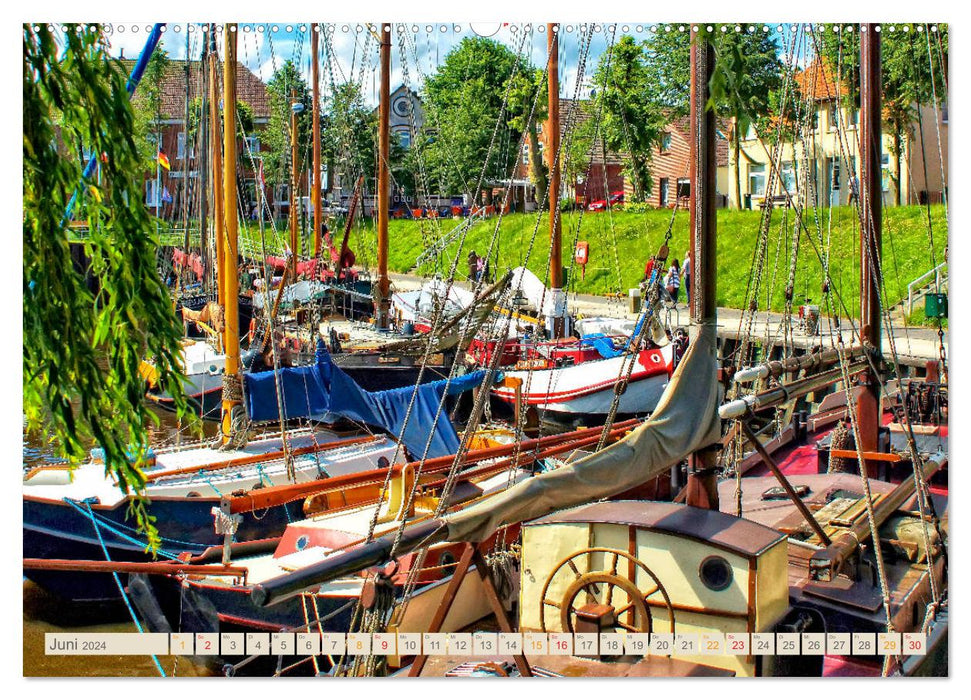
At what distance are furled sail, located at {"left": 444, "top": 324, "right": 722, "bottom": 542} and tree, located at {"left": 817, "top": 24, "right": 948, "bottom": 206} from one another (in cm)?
217

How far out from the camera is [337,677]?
216 inches

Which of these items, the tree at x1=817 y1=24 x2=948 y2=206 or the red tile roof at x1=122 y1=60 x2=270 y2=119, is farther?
the red tile roof at x1=122 y1=60 x2=270 y2=119

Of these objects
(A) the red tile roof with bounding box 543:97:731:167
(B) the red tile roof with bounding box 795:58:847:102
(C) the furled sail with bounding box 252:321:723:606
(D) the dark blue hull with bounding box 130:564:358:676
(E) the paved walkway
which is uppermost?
(A) the red tile roof with bounding box 543:97:731:167

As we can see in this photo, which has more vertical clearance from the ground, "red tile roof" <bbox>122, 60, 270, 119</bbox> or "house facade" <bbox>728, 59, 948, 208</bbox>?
"red tile roof" <bbox>122, 60, 270, 119</bbox>

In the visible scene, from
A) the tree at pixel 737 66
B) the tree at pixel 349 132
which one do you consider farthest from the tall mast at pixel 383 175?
the tree at pixel 737 66

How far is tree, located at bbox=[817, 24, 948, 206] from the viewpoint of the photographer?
274 inches

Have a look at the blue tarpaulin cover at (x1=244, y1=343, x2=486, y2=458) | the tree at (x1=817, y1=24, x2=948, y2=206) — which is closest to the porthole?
the tree at (x1=817, y1=24, x2=948, y2=206)

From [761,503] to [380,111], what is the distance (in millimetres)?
12830

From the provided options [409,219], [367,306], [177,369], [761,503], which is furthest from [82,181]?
[409,219]

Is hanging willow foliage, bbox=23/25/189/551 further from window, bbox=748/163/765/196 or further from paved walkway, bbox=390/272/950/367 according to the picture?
window, bbox=748/163/765/196

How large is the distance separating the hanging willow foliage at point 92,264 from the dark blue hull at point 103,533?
19.7ft

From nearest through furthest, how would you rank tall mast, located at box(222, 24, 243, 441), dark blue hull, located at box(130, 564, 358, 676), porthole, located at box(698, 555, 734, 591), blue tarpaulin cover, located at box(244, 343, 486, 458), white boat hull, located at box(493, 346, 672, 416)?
porthole, located at box(698, 555, 734, 591) → dark blue hull, located at box(130, 564, 358, 676) → tall mast, located at box(222, 24, 243, 441) → blue tarpaulin cover, located at box(244, 343, 486, 458) → white boat hull, located at box(493, 346, 672, 416)

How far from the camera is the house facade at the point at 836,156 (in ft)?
33.7

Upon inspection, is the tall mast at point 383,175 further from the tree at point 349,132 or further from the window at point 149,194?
the window at point 149,194
